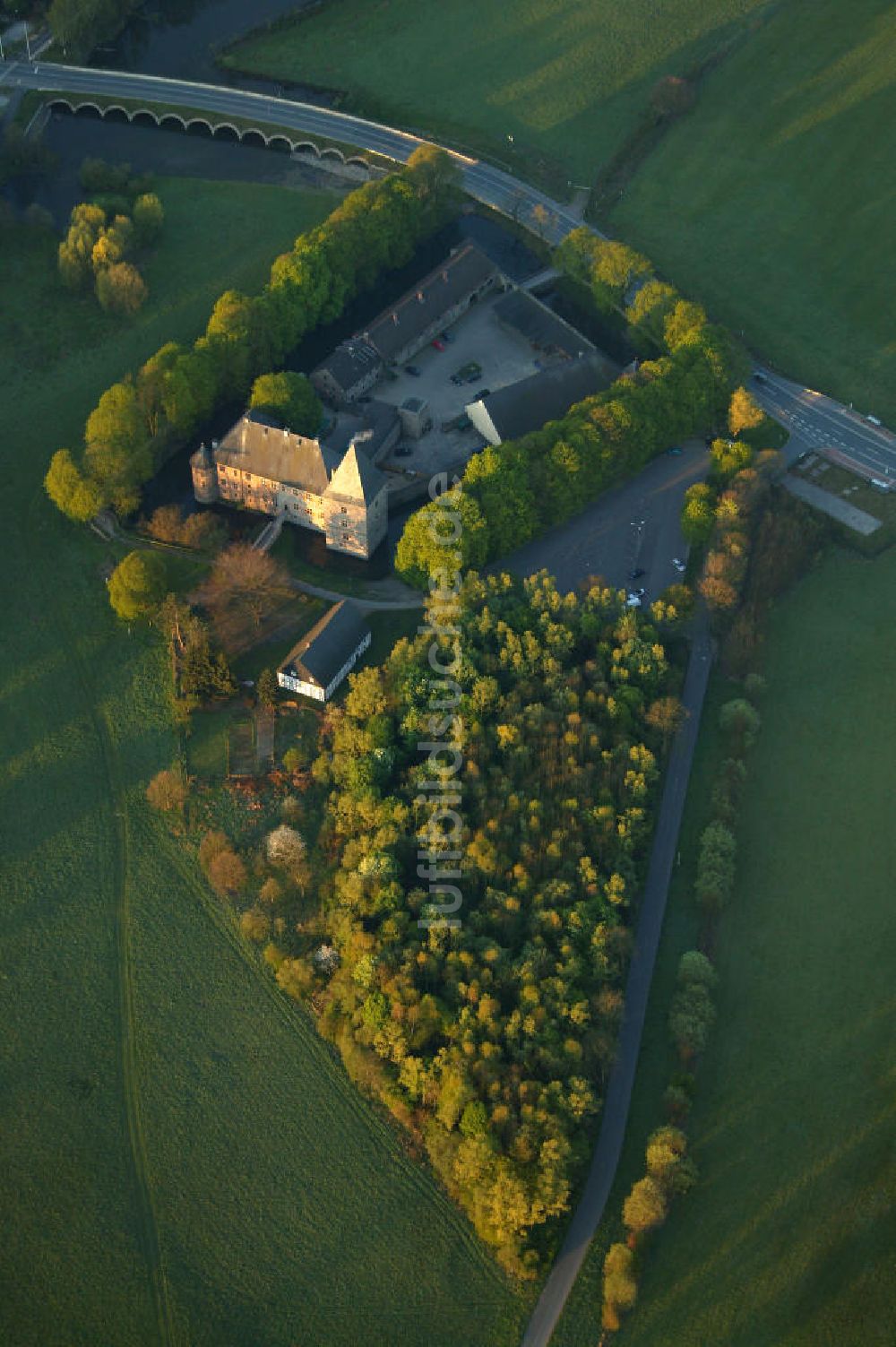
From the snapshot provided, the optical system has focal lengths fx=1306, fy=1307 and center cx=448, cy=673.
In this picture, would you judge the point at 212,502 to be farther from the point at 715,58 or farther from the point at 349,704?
the point at 715,58

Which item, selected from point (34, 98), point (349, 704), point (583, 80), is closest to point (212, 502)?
point (349, 704)

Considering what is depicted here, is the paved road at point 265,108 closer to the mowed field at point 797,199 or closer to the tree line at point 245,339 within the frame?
the tree line at point 245,339

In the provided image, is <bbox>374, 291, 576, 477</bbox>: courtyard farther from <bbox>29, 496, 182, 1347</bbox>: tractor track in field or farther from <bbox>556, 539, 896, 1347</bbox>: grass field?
<bbox>556, 539, 896, 1347</bbox>: grass field

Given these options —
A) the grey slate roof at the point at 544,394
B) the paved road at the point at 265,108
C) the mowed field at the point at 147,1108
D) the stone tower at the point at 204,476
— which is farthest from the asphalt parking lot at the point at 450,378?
the mowed field at the point at 147,1108

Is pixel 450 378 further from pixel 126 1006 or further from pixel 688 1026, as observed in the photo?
pixel 688 1026

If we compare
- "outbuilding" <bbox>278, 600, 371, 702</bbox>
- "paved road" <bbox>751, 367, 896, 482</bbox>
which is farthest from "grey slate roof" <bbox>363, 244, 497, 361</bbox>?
"outbuilding" <bbox>278, 600, 371, 702</bbox>

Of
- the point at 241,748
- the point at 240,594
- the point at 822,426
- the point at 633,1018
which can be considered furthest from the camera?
the point at 822,426

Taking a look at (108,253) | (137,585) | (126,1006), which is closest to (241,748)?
(137,585)

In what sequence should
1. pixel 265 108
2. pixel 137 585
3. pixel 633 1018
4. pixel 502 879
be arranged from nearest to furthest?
1. pixel 633 1018
2. pixel 502 879
3. pixel 137 585
4. pixel 265 108
